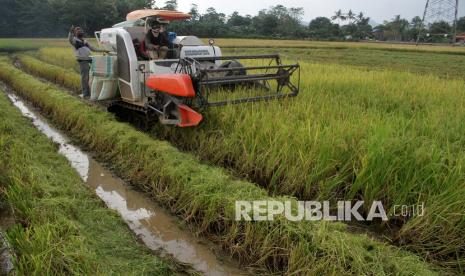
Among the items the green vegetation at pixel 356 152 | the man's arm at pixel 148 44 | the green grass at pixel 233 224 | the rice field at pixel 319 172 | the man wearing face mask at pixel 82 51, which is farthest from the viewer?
the man wearing face mask at pixel 82 51

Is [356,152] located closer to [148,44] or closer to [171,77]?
[171,77]

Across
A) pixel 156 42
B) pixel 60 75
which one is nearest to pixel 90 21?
pixel 60 75

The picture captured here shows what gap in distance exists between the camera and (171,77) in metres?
4.87

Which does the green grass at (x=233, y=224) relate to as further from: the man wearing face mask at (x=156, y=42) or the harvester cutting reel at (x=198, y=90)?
the man wearing face mask at (x=156, y=42)

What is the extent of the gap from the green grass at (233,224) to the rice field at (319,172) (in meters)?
0.01

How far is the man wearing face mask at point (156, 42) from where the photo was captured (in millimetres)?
6244

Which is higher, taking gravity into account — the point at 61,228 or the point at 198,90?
the point at 198,90

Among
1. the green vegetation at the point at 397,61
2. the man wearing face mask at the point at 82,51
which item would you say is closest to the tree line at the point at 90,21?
the green vegetation at the point at 397,61

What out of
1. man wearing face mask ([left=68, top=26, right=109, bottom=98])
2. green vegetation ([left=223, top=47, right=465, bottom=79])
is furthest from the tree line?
man wearing face mask ([left=68, top=26, right=109, bottom=98])

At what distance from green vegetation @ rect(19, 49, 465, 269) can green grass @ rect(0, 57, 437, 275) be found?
38cm

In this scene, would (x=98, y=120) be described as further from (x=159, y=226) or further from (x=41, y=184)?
(x=159, y=226)

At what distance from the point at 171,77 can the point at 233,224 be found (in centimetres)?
236

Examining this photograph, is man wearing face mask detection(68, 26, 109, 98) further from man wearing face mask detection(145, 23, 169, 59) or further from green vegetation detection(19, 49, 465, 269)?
green vegetation detection(19, 49, 465, 269)

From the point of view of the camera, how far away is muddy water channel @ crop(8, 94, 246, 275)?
3.07 m
